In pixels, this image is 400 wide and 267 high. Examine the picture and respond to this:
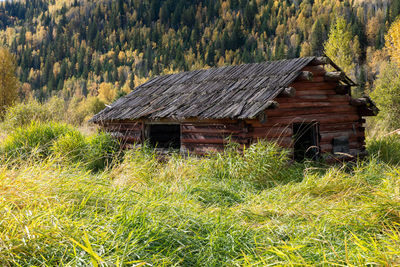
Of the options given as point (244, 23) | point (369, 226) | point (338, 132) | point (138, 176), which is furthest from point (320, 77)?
point (244, 23)

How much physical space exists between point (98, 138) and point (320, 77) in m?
6.64

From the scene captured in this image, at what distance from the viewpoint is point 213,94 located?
11.7 meters

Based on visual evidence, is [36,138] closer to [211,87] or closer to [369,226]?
[211,87]

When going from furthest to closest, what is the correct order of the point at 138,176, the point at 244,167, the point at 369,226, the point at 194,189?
the point at 244,167 → the point at 138,176 → the point at 194,189 → the point at 369,226

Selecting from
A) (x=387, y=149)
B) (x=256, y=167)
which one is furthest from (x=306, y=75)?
(x=387, y=149)

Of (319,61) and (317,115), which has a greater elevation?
(319,61)

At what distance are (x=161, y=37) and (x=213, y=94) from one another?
96.6m

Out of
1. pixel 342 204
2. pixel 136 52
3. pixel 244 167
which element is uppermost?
pixel 342 204

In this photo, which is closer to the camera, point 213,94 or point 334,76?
point 334,76

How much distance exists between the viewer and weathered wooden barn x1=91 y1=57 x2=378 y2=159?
10.1 m

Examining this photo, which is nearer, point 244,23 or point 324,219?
point 324,219

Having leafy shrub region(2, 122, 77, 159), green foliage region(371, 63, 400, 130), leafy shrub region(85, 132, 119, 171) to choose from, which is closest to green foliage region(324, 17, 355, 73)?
green foliage region(371, 63, 400, 130)

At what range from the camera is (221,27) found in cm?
10869

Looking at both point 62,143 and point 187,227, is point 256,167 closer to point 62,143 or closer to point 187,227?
point 187,227
